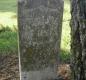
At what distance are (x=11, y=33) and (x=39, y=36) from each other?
188 inches

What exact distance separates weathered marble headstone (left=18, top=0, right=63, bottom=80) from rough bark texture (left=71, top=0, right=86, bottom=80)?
2375 mm

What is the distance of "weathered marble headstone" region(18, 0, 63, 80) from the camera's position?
5973 millimetres

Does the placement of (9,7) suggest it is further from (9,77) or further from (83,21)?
(83,21)

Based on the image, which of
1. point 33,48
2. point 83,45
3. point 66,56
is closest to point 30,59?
point 33,48

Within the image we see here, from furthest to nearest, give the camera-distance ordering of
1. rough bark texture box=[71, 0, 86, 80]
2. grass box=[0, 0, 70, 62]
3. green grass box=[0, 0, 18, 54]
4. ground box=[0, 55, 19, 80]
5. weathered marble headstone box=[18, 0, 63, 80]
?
green grass box=[0, 0, 18, 54], grass box=[0, 0, 70, 62], ground box=[0, 55, 19, 80], weathered marble headstone box=[18, 0, 63, 80], rough bark texture box=[71, 0, 86, 80]

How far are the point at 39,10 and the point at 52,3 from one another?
0.27 m

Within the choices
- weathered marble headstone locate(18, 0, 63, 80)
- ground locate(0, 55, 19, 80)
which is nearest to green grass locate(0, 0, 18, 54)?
ground locate(0, 55, 19, 80)

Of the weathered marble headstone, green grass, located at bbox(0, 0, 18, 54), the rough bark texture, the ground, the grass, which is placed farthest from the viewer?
green grass, located at bbox(0, 0, 18, 54)

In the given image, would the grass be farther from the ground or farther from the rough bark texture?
the rough bark texture

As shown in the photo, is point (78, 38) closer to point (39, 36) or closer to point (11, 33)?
point (39, 36)

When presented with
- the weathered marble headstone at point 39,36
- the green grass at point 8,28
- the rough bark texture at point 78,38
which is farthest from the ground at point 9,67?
the rough bark texture at point 78,38

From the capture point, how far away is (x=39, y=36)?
619 centimetres

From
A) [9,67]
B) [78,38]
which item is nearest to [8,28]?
[9,67]

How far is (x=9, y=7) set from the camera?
14.7 m
